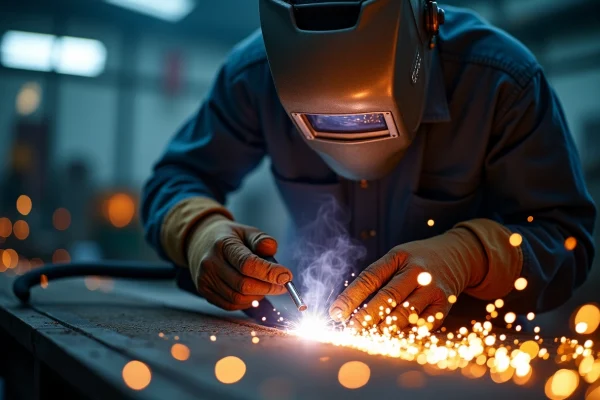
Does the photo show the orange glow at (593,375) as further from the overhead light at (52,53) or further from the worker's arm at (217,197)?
the overhead light at (52,53)

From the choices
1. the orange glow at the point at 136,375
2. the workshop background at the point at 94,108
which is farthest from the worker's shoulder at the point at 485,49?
the workshop background at the point at 94,108

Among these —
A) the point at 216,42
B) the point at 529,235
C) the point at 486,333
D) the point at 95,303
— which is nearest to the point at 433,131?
the point at 529,235

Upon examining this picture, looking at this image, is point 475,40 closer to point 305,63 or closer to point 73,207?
point 305,63

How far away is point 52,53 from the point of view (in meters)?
6.48

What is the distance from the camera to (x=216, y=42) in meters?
7.49

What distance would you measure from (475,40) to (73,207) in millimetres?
5742

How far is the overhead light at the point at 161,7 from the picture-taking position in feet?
21.0

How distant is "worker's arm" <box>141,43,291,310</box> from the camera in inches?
53.0

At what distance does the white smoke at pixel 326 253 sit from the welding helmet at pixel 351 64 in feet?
1.29

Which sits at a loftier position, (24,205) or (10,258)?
(24,205)

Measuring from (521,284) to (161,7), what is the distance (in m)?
5.97

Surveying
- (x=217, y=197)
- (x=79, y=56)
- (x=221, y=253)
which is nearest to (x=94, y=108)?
(x=79, y=56)

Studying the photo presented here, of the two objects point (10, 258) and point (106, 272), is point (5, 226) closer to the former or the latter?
point (10, 258)

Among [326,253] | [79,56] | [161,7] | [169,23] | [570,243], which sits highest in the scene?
[161,7]
